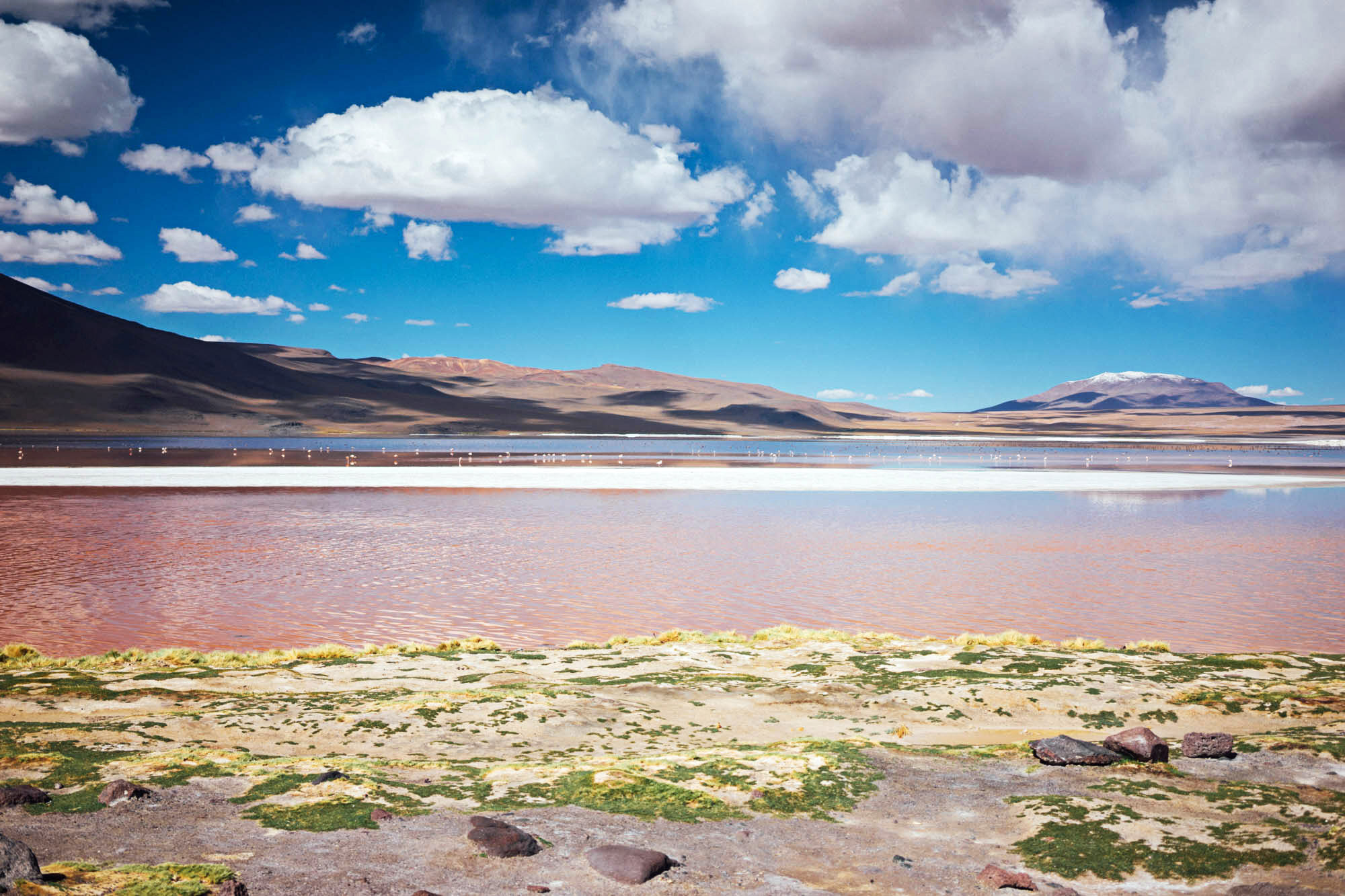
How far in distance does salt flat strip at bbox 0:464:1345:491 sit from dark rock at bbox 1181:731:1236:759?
35983 millimetres

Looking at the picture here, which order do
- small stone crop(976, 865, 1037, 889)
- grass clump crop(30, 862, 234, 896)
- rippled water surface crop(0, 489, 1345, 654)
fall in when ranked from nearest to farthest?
grass clump crop(30, 862, 234, 896), small stone crop(976, 865, 1037, 889), rippled water surface crop(0, 489, 1345, 654)

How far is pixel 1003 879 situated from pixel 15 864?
5.92 metres

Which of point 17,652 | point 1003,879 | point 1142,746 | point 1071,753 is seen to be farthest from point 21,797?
point 1142,746

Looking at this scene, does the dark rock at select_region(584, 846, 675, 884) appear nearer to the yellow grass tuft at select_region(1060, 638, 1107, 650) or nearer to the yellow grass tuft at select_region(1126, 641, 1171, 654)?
the yellow grass tuft at select_region(1060, 638, 1107, 650)

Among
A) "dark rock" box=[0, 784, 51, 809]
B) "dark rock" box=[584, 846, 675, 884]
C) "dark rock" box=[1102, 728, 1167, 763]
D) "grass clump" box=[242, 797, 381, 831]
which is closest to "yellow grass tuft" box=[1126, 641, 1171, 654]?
"dark rock" box=[1102, 728, 1167, 763]

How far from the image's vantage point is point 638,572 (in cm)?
2245

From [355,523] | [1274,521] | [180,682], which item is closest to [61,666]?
[180,682]

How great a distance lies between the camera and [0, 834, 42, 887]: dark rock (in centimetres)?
550

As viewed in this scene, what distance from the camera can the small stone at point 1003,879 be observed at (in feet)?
20.8

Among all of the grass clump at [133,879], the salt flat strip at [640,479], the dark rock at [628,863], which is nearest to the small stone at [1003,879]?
the dark rock at [628,863]

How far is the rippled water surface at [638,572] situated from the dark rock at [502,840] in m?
9.15

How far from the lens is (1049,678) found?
493 inches

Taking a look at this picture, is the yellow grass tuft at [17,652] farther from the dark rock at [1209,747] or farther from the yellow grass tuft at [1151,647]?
the yellow grass tuft at [1151,647]

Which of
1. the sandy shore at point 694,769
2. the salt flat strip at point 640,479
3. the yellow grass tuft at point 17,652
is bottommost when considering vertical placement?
the yellow grass tuft at point 17,652
